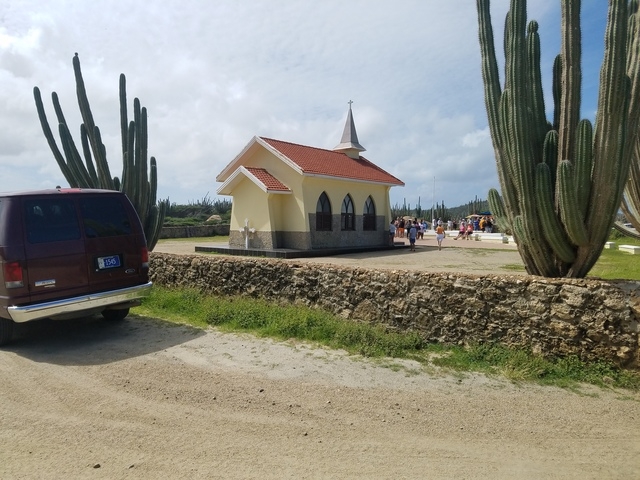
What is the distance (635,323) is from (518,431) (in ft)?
7.15

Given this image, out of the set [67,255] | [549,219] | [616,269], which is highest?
[549,219]

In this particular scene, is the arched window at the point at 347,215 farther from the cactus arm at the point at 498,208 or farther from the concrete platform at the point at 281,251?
the cactus arm at the point at 498,208

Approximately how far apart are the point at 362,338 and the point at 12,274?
4706 mm

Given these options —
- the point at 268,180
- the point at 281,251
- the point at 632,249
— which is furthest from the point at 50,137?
the point at 632,249

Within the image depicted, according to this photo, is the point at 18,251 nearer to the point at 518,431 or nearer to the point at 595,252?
the point at 518,431

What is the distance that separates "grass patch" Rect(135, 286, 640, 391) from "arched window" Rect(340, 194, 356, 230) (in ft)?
46.5

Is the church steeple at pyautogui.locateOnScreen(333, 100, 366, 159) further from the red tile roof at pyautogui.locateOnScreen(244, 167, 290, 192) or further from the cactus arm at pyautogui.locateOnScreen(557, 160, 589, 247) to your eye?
the cactus arm at pyautogui.locateOnScreen(557, 160, 589, 247)

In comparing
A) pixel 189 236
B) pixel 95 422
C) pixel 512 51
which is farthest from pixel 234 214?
pixel 95 422

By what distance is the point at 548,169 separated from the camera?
20.1 feet

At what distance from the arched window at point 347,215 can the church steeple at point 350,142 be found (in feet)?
16.2

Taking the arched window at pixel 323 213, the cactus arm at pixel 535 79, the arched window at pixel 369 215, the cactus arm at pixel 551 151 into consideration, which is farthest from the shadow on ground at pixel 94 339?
the arched window at pixel 369 215

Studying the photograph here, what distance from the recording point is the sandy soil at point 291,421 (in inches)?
134

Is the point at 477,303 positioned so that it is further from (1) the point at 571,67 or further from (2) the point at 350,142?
(2) the point at 350,142

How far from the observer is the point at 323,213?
21438 mm
